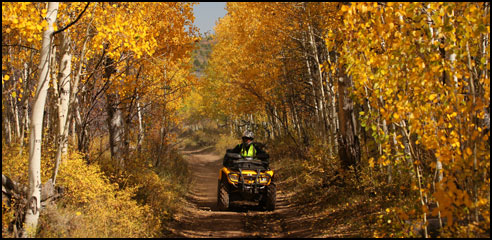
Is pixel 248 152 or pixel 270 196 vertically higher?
→ pixel 248 152

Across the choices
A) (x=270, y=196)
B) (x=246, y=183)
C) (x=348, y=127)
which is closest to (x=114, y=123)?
(x=246, y=183)

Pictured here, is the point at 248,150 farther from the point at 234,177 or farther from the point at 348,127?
the point at 348,127

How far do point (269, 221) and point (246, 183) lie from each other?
112 cm

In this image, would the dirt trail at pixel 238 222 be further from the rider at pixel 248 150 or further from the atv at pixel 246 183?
the rider at pixel 248 150

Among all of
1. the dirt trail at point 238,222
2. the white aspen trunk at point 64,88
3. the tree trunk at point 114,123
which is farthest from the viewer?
the tree trunk at point 114,123

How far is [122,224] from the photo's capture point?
A: 6.68m

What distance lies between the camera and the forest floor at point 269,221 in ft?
24.1

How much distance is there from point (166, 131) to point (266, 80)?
17.4 ft

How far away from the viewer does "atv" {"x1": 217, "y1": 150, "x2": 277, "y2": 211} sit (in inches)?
367

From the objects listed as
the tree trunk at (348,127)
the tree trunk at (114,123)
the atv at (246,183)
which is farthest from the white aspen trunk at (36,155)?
the tree trunk at (348,127)

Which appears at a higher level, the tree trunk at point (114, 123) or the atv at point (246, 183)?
the tree trunk at point (114, 123)

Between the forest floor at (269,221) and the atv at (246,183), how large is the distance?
0.31 meters

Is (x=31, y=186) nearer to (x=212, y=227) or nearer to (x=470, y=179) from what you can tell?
(x=212, y=227)

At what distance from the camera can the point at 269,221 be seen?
28.3 ft
